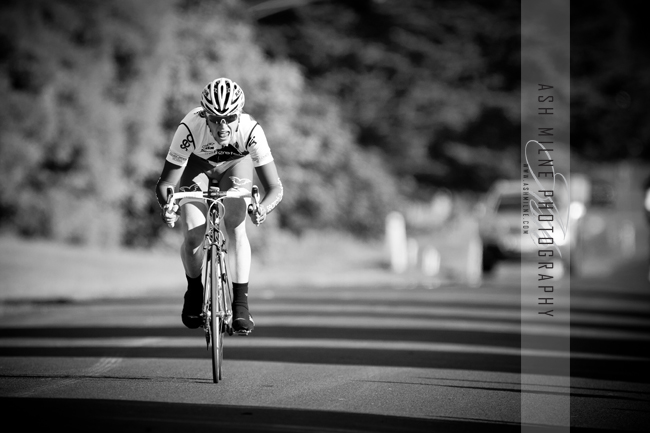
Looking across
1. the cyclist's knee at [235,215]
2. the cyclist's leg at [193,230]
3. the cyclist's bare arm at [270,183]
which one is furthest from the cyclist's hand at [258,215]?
the cyclist's leg at [193,230]

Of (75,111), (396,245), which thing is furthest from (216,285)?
(396,245)

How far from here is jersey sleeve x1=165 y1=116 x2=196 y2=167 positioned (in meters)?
7.56

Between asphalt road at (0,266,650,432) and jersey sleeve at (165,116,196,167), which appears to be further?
jersey sleeve at (165,116,196,167)

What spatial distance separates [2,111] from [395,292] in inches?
357

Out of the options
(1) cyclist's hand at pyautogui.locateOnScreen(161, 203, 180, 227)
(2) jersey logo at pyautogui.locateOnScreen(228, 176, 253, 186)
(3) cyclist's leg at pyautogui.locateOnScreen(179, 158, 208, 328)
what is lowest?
(3) cyclist's leg at pyautogui.locateOnScreen(179, 158, 208, 328)

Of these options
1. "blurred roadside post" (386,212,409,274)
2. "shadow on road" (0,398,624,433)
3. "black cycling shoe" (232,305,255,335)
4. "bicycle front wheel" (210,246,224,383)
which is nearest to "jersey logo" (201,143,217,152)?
"bicycle front wheel" (210,246,224,383)

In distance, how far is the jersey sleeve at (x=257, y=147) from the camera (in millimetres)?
7605

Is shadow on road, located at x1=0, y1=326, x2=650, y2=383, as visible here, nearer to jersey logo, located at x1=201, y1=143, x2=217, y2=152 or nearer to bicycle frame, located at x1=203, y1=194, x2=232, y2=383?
bicycle frame, located at x1=203, y1=194, x2=232, y2=383

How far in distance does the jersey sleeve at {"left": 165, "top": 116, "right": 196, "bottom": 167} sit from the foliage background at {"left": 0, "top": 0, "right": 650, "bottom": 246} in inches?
539

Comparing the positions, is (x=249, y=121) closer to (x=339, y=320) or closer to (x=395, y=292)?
(x=339, y=320)

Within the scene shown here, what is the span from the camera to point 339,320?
12242 millimetres

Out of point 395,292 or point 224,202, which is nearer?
point 224,202

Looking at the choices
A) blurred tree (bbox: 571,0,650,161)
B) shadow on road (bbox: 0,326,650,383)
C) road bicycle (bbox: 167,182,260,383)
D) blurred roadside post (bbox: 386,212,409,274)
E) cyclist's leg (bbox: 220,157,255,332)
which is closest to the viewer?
road bicycle (bbox: 167,182,260,383)

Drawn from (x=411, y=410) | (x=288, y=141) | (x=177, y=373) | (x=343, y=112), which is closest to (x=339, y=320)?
(x=177, y=373)
